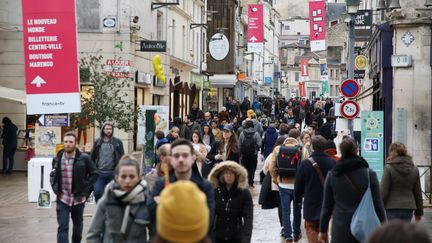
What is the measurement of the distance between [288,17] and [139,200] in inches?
5676

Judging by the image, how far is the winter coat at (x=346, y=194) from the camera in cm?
867

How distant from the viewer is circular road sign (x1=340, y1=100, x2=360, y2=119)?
21.2 metres

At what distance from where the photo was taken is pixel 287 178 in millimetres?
12852

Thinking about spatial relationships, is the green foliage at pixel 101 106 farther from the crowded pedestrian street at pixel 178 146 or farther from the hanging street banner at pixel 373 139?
the hanging street banner at pixel 373 139

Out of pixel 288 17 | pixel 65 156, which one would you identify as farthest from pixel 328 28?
pixel 65 156

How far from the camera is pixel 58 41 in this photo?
49.4 feet

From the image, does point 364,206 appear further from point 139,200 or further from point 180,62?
point 180,62

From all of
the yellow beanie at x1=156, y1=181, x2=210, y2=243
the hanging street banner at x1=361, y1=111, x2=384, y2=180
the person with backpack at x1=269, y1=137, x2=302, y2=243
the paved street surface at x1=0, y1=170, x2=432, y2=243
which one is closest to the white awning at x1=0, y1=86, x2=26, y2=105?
the paved street surface at x1=0, y1=170, x2=432, y2=243

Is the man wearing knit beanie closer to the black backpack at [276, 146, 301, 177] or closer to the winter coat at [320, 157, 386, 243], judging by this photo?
the winter coat at [320, 157, 386, 243]

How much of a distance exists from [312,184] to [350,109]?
10.8 meters

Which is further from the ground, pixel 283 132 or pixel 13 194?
pixel 283 132

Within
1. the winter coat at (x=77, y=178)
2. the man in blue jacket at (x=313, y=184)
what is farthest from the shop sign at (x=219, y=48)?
the man in blue jacket at (x=313, y=184)

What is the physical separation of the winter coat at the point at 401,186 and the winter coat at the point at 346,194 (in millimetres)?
1688

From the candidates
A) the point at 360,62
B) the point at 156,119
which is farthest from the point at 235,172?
the point at 360,62
